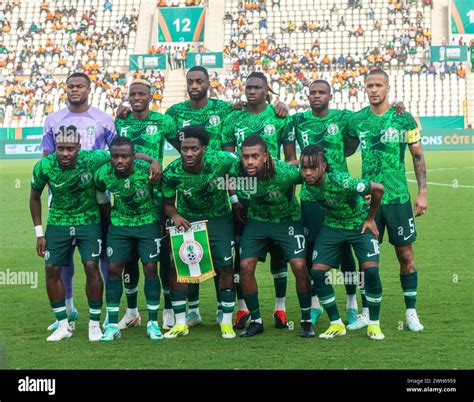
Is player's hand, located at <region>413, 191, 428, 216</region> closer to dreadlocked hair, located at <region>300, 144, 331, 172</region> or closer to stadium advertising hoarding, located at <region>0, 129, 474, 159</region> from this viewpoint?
dreadlocked hair, located at <region>300, 144, 331, 172</region>

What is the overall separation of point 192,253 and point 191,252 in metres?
0.01

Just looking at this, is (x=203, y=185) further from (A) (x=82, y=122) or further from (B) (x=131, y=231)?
(A) (x=82, y=122)

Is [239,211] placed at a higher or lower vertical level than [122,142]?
lower

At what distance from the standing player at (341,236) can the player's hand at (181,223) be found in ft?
3.59

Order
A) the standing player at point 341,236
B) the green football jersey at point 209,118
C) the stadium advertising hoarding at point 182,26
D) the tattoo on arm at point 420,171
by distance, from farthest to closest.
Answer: the stadium advertising hoarding at point 182,26
the green football jersey at point 209,118
the tattoo on arm at point 420,171
the standing player at point 341,236

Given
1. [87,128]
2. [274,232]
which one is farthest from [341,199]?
[87,128]

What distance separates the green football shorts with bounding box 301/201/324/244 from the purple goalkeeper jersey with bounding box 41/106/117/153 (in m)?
1.93

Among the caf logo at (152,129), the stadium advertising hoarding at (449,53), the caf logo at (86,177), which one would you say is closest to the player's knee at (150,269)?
the caf logo at (86,177)

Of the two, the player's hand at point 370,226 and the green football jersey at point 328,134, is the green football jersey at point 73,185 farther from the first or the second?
the player's hand at point 370,226

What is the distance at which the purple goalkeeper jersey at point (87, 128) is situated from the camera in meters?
8.59

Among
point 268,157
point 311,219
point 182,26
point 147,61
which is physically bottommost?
point 311,219

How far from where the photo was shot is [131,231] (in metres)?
7.90

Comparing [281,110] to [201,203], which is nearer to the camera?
[201,203]
